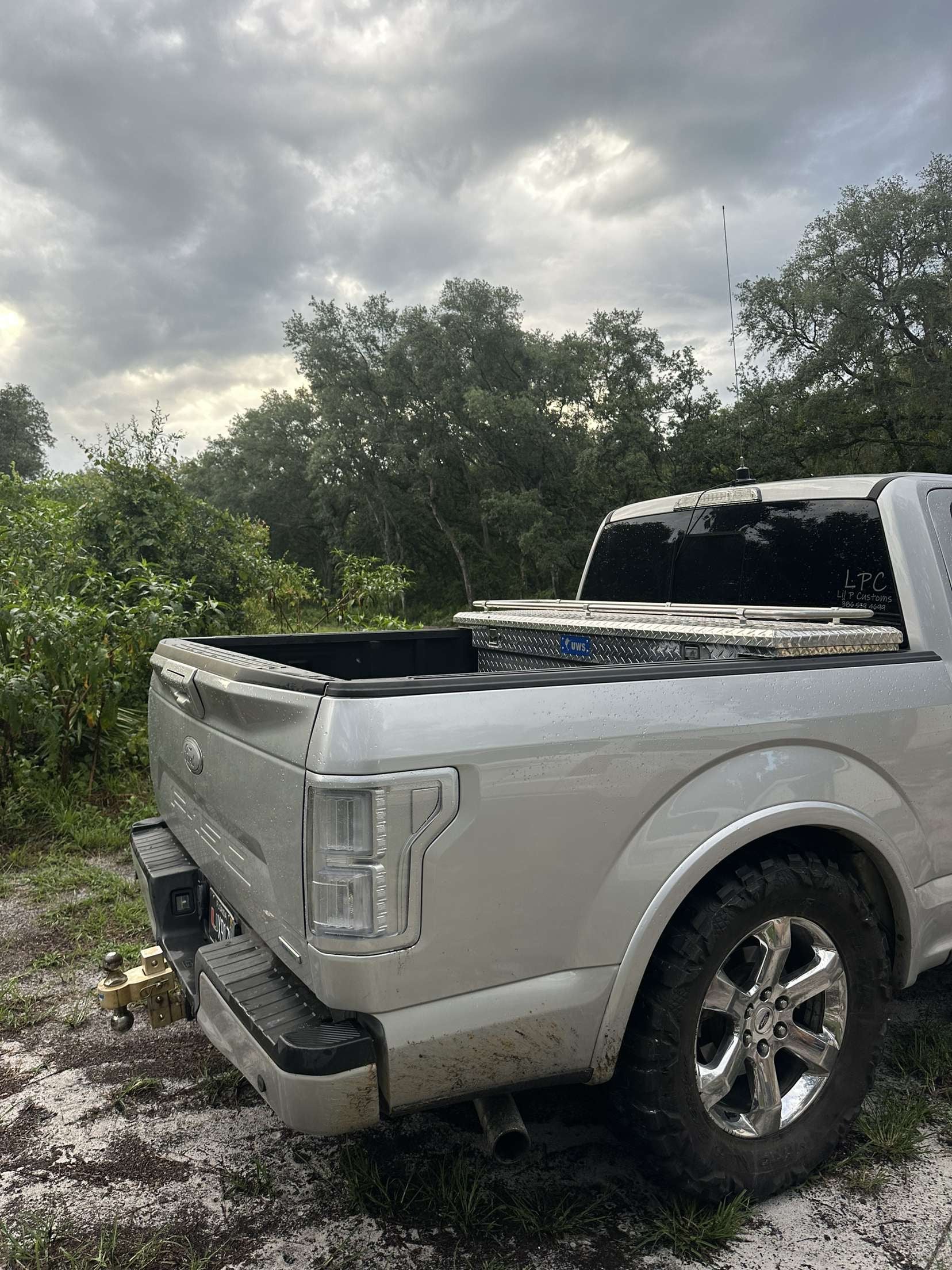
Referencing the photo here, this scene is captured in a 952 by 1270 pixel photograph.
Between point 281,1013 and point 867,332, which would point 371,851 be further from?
point 867,332

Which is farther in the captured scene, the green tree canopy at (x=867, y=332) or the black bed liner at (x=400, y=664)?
the green tree canopy at (x=867, y=332)

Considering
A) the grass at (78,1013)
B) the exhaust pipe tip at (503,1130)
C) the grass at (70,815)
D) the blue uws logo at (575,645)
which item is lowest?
the grass at (78,1013)

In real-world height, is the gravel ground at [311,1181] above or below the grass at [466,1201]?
below

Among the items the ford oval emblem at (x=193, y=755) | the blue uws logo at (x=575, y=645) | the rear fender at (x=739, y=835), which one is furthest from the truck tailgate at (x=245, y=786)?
the blue uws logo at (x=575, y=645)

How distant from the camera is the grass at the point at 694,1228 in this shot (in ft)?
7.20

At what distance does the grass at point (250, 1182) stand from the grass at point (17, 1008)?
1.34 m

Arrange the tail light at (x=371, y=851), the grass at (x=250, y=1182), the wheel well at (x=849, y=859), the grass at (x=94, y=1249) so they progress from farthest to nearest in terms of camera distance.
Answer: the grass at (x=250, y=1182)
the wheel well at (x=849, y=859)
the grass at (x=94, y=1249)
the tail light at (x=371, y=851)

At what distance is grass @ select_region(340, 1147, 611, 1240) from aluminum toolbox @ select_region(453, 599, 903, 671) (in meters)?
1.43

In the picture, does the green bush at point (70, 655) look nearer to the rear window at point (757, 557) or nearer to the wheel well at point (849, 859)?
the rear window at point (757, 557)

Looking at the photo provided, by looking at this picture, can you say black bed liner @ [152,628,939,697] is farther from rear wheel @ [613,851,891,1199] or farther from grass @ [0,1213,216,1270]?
grass @ [0,1213,216,1270]

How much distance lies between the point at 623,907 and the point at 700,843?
251 millimetres

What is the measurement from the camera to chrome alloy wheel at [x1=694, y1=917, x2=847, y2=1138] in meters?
2.27

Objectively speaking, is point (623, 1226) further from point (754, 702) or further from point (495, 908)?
point (754, 702)

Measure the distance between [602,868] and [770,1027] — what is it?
778 mm
